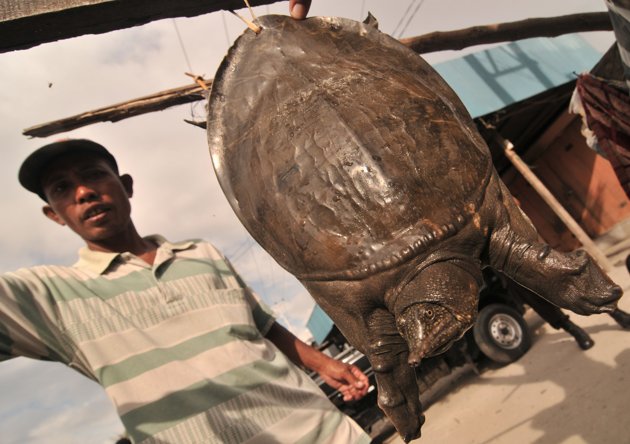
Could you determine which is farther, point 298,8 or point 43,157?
point 43,157

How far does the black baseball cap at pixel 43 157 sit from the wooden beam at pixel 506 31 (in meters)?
2.03

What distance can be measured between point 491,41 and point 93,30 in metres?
2.65

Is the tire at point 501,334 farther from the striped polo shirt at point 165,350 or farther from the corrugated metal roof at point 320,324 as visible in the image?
the striped polo shirt at point 165,350

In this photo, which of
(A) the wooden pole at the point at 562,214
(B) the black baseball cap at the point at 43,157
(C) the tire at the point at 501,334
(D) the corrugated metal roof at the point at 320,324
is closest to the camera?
(B) the black baseball cap at the point at 43,157

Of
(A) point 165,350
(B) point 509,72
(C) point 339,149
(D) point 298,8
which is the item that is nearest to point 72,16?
(D) point 298,8

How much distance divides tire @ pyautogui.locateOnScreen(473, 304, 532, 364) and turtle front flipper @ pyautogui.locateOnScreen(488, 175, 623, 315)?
490 cm

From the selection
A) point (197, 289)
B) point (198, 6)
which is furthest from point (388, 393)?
point (198, 6)

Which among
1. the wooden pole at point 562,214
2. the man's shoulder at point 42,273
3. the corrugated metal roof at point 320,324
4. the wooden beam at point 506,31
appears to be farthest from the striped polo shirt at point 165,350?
the corrugated metal roof at point 320,324

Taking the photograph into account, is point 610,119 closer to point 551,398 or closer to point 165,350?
point 551,398

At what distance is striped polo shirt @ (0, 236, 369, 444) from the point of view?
1.62m

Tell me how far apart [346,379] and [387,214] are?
1.43 m

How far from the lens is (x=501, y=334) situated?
5.68m

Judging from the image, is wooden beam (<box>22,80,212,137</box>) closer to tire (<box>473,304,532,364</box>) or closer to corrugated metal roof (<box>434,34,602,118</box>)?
tire (<box>473,304,532,364</box>)

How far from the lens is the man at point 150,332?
1.64 metres
